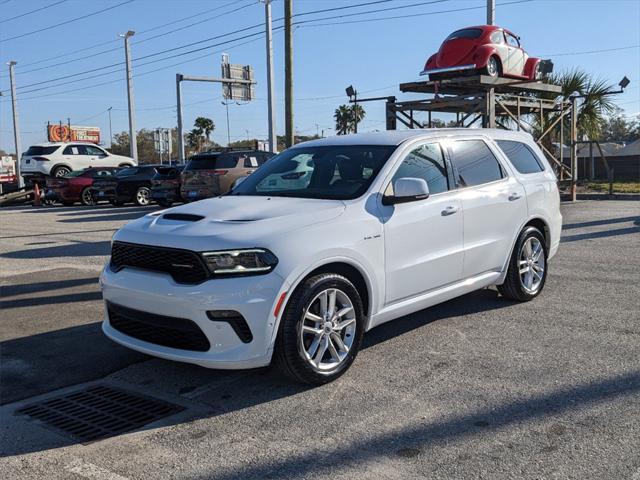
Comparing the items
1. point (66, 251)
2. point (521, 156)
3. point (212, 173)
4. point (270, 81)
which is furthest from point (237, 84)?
point (521, 156)

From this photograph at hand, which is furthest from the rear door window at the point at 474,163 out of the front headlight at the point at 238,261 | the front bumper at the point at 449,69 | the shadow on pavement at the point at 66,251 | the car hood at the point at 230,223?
the front bumper at the point at 449,69

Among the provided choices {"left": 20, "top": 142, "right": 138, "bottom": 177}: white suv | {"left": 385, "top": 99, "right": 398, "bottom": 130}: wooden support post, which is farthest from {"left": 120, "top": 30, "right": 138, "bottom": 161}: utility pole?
{"left": 385, "top": 99, "right": 398, "bottom": 130}: wooden support post

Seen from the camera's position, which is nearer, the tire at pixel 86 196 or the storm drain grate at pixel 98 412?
the storm drain grate at pixel 98 412

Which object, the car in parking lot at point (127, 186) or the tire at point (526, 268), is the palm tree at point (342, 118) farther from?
the tire at point (526, 268)

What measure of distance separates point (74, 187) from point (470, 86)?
1548cm

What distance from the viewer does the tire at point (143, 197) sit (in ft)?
75.6

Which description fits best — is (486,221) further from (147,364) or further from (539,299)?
(147,364)

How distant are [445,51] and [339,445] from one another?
1363 centimetres

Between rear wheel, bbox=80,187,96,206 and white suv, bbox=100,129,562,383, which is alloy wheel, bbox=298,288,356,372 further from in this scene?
rear wheel, bbox=80,187,96,206

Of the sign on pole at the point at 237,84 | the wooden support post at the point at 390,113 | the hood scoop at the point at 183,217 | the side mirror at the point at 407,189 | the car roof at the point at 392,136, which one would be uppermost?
the sign on pole at the point at 237,84

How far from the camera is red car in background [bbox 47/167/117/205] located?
2450 centimetres

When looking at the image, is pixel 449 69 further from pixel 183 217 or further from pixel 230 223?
pixel 230 223

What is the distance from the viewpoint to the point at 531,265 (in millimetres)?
6691

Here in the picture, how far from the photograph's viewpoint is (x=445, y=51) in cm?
1566
